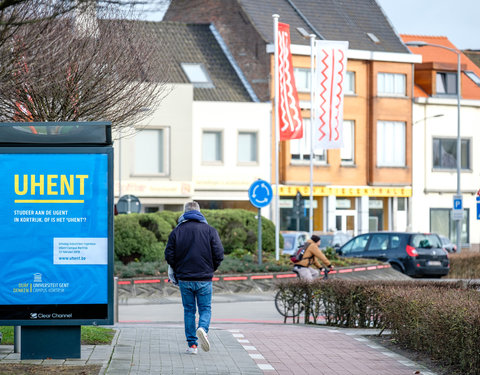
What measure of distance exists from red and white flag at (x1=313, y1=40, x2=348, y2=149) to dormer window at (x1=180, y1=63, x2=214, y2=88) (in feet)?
36.6

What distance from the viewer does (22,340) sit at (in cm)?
1220

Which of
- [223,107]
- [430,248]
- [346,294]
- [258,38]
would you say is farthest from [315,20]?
[346,294]

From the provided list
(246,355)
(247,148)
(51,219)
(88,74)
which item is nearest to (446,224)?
(247,148)

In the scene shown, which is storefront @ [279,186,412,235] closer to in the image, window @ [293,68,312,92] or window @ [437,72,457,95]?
window @ [293,68,312,92]

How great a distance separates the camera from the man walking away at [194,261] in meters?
13.5

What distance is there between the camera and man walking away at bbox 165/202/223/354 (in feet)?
44.4

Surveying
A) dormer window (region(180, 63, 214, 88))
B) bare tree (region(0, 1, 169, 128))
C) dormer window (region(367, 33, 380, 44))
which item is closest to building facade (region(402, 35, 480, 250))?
dormer window (region(367, 33, 380, 44))

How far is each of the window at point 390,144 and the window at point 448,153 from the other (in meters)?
2.44

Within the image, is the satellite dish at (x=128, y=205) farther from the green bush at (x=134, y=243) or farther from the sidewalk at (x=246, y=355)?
the sidewalk at (x=246, y=355)

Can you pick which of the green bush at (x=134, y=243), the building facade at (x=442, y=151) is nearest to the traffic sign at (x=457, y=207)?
the building facade at (x=442, y=151)

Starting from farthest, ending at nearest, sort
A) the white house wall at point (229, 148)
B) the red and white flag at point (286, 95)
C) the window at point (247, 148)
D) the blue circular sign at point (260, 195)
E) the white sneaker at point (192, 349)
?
the window at point (247, 148) < the white house wall at point (229, 148) < the red and white flag at point (286, 95) < the blue circular sign at point (260, 195) < the white sneaker at point (192, 349)

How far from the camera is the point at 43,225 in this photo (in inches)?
472

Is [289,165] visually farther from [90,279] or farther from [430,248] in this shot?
[90,279]

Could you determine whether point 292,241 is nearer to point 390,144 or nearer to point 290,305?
point 290,305
